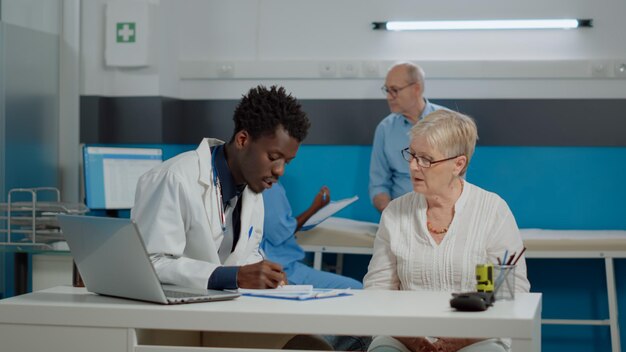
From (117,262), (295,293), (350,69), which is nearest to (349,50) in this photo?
(350,69)

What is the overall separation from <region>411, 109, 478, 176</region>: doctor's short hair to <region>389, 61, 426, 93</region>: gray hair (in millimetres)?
1962

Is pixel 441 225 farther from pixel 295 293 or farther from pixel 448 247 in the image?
pixel 295 293

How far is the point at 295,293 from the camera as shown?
7.64 feet

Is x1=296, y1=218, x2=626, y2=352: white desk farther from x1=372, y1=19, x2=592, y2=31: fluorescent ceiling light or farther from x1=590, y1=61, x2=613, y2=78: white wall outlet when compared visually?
x1=372, y1=19, x2=592, y2=31: fluorescent ceiling light

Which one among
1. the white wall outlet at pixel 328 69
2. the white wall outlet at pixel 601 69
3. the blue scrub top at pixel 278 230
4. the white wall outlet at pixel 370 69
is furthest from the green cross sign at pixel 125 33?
the white wall outlet at pixel 601 69

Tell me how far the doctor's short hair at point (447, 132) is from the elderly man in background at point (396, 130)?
194cm

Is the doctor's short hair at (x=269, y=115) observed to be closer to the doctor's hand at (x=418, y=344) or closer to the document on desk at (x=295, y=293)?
the document on desk at (x=295, y=293)

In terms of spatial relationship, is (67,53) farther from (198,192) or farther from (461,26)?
(198,192)

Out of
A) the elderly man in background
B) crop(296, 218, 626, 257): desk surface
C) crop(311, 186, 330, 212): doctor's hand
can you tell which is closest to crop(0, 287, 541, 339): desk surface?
crop(296, 218, 626, 257): desk surface

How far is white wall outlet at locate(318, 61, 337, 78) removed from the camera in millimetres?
5242

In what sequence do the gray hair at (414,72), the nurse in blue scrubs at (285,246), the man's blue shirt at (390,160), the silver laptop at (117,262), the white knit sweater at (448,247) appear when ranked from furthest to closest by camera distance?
1. the man's blue shirt at (390,160)
2. the gray hair at (414,72)
3. the nurse in blue scrubs at (285,246)
4. the white knit sweater at (448,247)
5. the silver laptop at (117,262)

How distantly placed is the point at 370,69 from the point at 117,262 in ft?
10.5

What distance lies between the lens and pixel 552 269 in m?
5.09

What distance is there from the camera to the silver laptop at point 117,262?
2.11m
